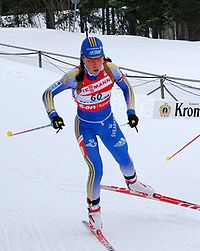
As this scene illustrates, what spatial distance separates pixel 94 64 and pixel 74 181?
8.59 feet

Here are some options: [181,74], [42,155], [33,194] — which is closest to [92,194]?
[33,194]

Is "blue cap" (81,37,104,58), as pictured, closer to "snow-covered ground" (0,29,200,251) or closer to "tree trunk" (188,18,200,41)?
"snow-covered ground" (0,29,200,251)

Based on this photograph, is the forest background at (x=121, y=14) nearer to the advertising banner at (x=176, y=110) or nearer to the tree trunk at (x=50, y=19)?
the tree trunk at (x=50, y=19)

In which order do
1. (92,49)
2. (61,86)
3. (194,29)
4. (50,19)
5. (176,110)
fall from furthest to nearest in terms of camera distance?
1. (50,19)
2. (194,29)
3. (176,110)
4. (61,86)
5. (92,49)

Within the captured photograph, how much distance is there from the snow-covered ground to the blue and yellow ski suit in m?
0.58

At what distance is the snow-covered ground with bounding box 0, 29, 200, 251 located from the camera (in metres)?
4.80

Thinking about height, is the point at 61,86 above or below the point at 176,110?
above

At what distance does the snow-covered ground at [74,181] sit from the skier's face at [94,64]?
171 cm

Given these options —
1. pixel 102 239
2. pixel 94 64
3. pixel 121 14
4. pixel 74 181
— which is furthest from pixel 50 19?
pixel 102 239

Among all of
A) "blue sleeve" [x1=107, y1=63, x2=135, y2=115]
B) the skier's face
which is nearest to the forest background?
"blue sleeve" [x1=107, y1=63, x2=135, y2=115]

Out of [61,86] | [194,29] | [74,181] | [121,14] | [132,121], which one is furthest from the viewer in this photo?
[121,14]

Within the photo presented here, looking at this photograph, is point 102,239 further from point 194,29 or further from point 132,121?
point 194,29

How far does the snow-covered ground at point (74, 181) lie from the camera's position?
4.80m

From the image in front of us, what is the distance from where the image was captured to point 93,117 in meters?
4.96
